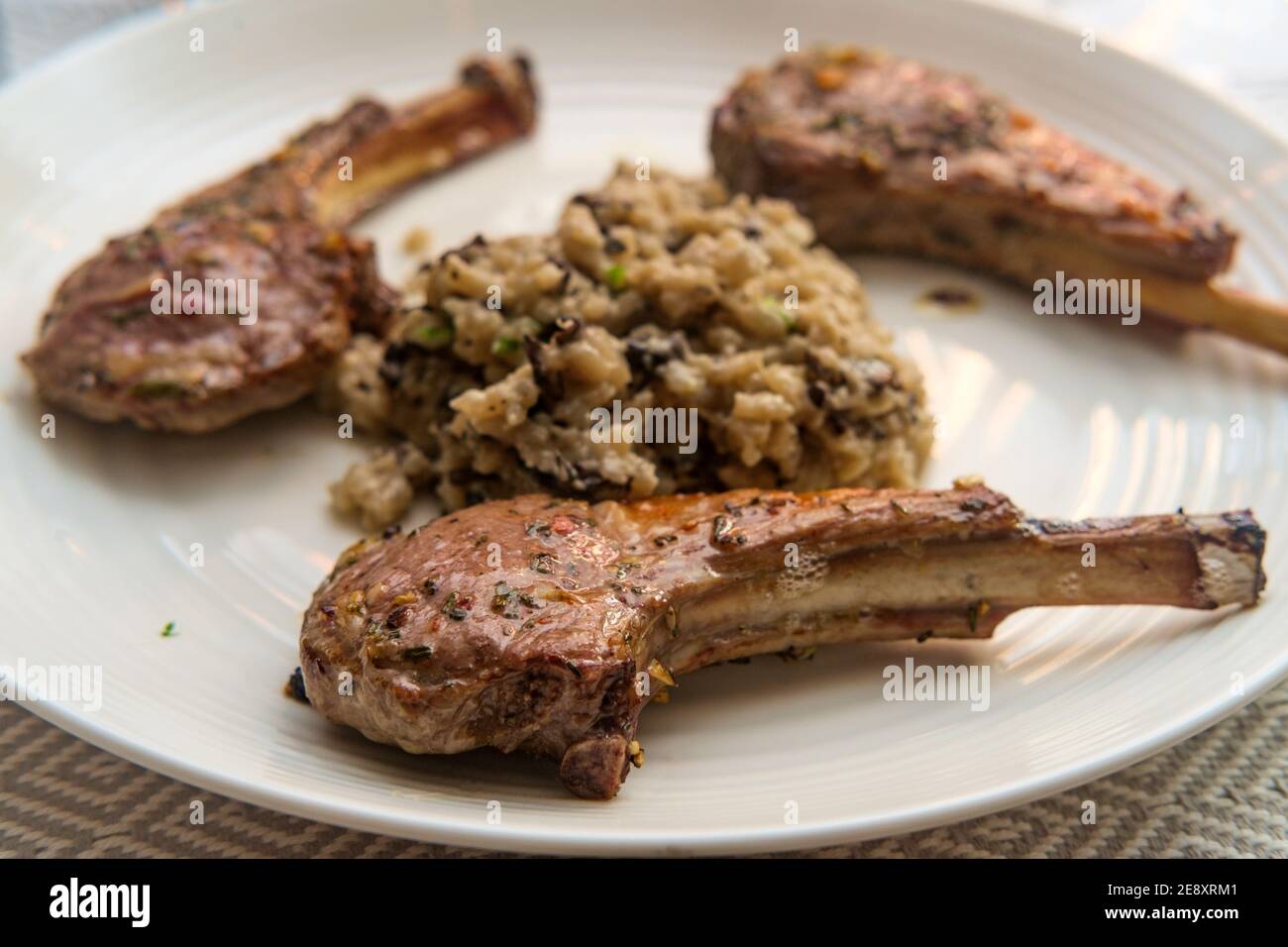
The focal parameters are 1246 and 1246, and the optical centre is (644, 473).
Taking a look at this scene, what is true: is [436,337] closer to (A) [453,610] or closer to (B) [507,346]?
(B) [507,346]

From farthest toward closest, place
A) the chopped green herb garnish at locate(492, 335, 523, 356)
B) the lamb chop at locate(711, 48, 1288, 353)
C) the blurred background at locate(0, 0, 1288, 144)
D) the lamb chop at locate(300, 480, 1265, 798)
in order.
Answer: the blurred background at locate(0, 0, 1288, 144) < the lamb chop at locate(711, 48, 1288, 353) < the chopped green herb garnish at locate(492, 335, 523, 356) < the lamb chop at locate(300, 480, 1265, 798)

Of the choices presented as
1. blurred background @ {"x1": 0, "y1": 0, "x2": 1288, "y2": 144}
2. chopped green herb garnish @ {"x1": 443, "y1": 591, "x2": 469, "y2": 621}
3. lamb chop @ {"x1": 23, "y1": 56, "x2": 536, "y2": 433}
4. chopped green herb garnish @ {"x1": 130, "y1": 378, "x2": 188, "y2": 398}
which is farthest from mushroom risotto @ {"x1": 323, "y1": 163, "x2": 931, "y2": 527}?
blurred background @ {"x1": 0, "y1": 0, "x2": 1288, "y2": 144}

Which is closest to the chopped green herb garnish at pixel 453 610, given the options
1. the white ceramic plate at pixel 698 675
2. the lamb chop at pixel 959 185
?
the white ceramic plate at pixel 698 675

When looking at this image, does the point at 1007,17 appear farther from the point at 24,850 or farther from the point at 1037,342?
the point at 24,850

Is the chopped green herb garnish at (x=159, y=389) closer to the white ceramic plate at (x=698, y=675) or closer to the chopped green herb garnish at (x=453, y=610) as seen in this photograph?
the white ceramic plate at (x=698, y=675)

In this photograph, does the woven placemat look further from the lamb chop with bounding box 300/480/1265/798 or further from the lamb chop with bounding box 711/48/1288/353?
the lamb chop with bounding box 711/48/1288/353

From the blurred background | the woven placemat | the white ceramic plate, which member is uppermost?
the blurred background

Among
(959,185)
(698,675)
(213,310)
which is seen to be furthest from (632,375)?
(959,185)

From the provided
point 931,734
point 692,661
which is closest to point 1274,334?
point 931,734
